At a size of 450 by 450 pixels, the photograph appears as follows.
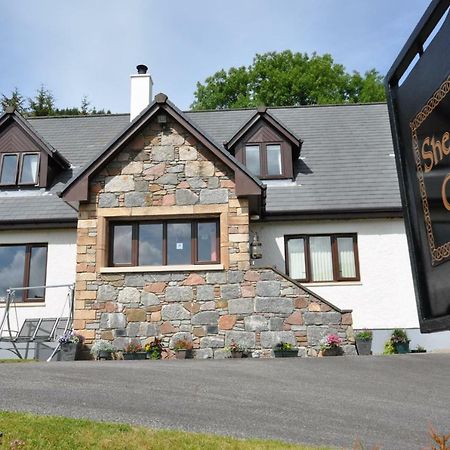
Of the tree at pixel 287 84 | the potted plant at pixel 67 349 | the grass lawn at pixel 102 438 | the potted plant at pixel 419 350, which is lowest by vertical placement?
the grass lawn at pixel 102 438

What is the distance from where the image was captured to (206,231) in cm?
1334

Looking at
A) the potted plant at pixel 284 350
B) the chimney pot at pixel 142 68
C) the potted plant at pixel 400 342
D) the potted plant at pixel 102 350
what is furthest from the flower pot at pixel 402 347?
the chimney pot at pixel 142 68

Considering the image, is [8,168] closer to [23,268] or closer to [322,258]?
[23,268]

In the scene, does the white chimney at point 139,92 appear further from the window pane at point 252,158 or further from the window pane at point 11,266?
the window pane at point 11,266

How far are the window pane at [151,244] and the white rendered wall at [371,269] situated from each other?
3.24 m

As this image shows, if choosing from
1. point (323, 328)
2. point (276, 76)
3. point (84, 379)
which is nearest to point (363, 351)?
point (323, 328)

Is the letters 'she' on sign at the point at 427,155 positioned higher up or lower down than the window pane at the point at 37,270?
lower down

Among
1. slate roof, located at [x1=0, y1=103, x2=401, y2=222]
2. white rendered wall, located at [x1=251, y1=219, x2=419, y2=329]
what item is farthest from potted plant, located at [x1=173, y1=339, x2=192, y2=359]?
slate roof, located at [x1=0, y1=103, x2=401, y2=222]

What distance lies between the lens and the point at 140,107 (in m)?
19.2

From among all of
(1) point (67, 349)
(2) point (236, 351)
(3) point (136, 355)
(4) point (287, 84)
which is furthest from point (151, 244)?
(4) point (287, 84)

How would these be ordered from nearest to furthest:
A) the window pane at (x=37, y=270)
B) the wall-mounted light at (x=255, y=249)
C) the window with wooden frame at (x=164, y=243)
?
the window with wooden frame at (x=164, y=243)
the wall-mounted light at (x=255, y=249)
the window pane at (x=37, y=270)

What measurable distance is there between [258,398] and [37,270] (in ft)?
34.6

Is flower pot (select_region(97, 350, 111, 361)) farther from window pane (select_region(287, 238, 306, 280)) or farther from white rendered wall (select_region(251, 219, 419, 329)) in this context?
window pane (select_region(287, 238, 306, 280))

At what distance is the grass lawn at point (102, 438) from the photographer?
4.64m
